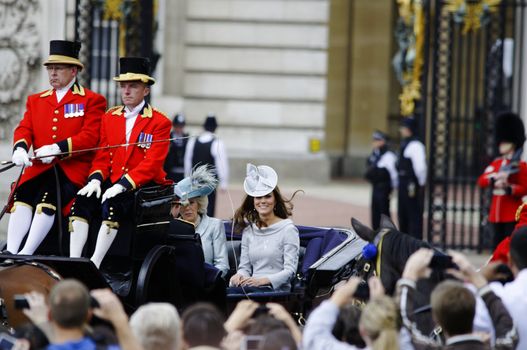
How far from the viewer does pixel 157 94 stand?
929 inches

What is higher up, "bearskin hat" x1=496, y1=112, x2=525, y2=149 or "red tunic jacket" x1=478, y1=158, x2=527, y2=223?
"bearskin hat" x1=496, y1=112, x2=525, y2=149

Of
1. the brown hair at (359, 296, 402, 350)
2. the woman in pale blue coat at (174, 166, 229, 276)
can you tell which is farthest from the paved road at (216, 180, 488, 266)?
the brown hair at (359, 296, 402, 350)


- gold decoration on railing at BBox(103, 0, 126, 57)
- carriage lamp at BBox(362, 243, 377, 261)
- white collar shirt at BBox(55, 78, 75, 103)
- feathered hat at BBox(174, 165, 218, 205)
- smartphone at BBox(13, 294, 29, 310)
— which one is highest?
gold decoration on railing at BBox(103, 0, 126, 57)

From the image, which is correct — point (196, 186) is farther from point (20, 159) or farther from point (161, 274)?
point (20, 159)

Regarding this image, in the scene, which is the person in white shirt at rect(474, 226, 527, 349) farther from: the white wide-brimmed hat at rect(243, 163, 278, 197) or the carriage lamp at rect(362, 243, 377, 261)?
the white wide-brimmed hat at rect(243, 163, 278, 197)

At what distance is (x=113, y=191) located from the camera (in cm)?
837

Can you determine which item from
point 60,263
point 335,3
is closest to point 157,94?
point 335,3

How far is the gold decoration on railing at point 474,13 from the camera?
50.2 ft

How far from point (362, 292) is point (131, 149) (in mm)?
2004

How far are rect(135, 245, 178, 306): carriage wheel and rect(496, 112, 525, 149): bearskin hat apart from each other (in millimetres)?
5605

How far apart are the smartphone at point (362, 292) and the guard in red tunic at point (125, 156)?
1.58m

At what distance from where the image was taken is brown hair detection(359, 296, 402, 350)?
5.67 meters

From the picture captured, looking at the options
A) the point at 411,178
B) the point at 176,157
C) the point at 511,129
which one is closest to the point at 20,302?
the point at 511,129

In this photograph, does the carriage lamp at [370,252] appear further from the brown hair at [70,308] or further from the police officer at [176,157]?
the police officer at [176,157]
